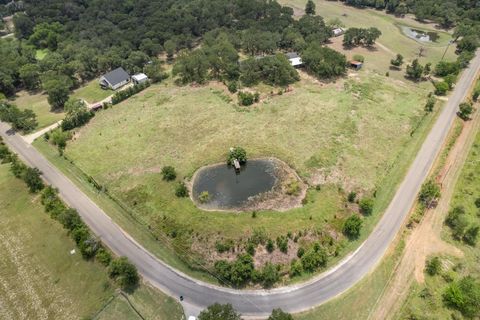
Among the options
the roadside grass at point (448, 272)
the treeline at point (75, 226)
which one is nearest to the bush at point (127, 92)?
the treeline at point (75, 226)

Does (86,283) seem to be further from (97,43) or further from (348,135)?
(97,43)

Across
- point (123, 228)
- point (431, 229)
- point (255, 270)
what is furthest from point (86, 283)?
point (431, 229)

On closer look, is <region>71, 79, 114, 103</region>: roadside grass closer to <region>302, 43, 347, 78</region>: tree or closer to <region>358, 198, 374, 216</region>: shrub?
<region>302, 43, 347, 78</region>: tree

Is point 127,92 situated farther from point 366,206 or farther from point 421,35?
point 421,35

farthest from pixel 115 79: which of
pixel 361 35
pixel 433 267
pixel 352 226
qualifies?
pixel 433 267

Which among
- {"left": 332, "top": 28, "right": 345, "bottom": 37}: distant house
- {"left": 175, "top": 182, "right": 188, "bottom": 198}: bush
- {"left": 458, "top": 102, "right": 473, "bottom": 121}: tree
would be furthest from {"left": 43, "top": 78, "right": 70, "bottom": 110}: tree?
{"left": 458, "top": 102, "right": 473, "bottom": 121}: tree

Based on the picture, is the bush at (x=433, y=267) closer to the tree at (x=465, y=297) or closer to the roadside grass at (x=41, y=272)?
the tree at (x=465, y=297)

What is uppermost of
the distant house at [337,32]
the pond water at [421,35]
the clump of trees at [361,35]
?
the clump of trees at [361,35]
